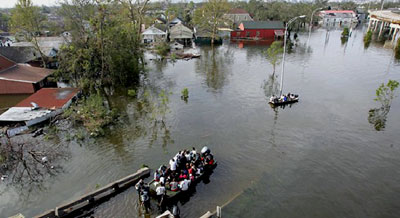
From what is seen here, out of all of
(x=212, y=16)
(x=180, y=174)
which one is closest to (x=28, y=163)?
(x=180, y=174)

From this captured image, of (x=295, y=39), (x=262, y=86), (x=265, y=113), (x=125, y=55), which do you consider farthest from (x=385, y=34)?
(x=125, y=55)

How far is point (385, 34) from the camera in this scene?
77.4m

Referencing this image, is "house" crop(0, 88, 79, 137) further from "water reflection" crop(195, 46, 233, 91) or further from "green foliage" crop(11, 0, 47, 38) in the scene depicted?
"water reflection" crop(195, 46, 233, 91)

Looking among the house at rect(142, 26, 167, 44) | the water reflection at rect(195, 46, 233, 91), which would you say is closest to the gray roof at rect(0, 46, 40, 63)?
the water reflection at rect(195, 46, 233, 91)

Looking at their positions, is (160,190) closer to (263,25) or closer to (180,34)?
(180,34)

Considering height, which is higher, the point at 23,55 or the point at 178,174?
the point at 23,55

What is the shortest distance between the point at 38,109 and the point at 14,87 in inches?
396

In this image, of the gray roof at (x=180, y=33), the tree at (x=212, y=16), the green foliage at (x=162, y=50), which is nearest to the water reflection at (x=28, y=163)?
the green foliage at (x=162, y=50)

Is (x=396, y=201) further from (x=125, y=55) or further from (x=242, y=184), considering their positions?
(x=125, y=55)

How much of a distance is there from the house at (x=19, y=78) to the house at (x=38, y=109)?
14.8 ft

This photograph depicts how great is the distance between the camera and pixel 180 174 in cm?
1633

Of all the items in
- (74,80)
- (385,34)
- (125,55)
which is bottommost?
(385,34)

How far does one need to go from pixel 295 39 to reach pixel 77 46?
56.6m

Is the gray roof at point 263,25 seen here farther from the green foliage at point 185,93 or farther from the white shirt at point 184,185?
the white shirt at point 184,185
